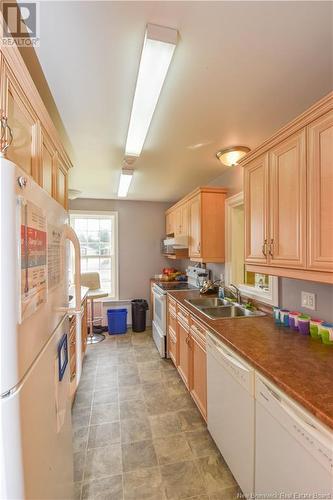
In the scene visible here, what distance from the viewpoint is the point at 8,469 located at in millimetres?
565

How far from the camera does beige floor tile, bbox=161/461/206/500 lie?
1459 mm

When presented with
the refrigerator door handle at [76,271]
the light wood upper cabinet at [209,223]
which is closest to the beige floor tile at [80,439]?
the refrigerator door handle at [76,271]

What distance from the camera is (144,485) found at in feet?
4.94

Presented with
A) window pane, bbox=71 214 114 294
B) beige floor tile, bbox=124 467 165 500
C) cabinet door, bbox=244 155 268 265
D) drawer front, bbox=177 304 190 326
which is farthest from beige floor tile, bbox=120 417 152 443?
window pane, bbox=71 214 114 294

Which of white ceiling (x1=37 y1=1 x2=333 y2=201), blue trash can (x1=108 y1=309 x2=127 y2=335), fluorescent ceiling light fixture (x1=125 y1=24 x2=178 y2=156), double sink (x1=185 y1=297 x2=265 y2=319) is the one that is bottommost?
blue trash can (x1=108 y1=309 x2=127 y2=335)

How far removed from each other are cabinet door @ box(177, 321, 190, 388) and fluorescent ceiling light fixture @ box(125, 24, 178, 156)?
77.2 inches

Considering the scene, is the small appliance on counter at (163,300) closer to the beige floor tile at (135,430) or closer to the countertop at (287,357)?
the beige floor tile at (135,430)

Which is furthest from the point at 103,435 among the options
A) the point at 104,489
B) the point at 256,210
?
the point at 256,210

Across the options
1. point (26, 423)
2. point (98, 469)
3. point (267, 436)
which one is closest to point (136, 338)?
point (98, 469)

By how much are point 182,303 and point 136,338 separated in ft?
6.15

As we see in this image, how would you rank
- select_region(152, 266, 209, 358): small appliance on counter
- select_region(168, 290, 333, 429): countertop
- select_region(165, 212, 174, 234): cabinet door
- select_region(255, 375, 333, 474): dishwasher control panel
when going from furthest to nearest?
select_region(165, 212, 174, 234): cabinet door < select_region(152, 266, 209, 358): small appliance on counter < select_region(168, 290, 333, 429): countertop < select_region(255, 375, 333, 474): dishwasher control panel

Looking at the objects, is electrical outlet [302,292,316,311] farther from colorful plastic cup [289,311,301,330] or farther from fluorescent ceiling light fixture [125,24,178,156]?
fluorescent ceiling light fixture [125,24,178,156]

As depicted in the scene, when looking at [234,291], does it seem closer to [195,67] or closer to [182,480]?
[182,480]

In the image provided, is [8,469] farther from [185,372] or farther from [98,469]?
[185,372]
